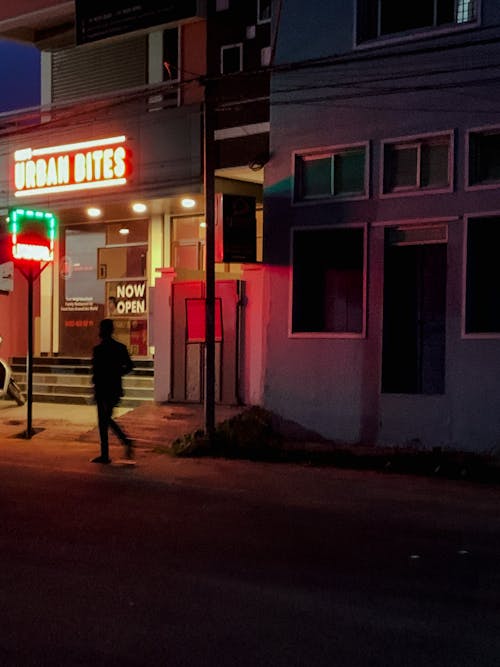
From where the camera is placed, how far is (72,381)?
1916 centimetres

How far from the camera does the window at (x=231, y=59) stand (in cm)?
1644

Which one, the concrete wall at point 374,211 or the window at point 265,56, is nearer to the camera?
the concrete wall at point 374,211

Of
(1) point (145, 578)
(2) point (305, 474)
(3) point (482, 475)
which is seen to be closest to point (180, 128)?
(2) point (305, 474)

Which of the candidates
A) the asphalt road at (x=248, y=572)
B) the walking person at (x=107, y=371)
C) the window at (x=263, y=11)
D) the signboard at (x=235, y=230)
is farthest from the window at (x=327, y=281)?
the window at (x=263, y=11)

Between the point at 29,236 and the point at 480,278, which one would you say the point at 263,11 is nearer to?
the point at 29,236

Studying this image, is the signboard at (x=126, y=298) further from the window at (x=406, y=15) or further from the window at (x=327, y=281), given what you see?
the window at (x=406, y=15)

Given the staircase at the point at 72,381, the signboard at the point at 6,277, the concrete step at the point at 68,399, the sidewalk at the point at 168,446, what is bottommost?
the sidewalk at the point at 168,446

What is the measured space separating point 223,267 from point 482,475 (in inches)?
324

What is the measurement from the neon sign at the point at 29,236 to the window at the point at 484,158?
23.4ft

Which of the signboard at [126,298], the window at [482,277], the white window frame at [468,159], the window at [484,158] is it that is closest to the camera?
the white window frame at [468,159]

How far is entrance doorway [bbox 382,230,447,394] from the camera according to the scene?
13.9 m

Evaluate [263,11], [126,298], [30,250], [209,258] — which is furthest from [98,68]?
[209,258]

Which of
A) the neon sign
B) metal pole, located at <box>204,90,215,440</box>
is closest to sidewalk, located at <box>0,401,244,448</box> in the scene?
metal pole, located at <box>204,90,215,440</box>

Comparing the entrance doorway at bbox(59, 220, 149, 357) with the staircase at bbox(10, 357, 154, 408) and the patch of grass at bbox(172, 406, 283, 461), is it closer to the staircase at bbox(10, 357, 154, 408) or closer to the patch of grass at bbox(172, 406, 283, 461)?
the staircase at bbox(10, 357, 154, 408)
